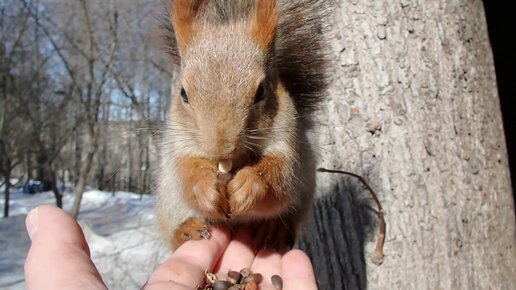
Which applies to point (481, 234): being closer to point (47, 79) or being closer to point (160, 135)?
point (160, 135)

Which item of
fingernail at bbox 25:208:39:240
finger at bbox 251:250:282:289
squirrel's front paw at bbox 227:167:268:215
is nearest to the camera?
fingernail at bbox 25:208:39:240

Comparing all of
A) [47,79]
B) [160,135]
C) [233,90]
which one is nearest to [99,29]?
[47,79]

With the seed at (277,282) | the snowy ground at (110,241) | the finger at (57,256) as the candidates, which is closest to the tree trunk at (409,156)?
the seed at (277,282)

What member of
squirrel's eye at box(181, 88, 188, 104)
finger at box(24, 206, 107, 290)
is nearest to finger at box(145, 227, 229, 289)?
finger at box(24, 206, 107, 290)

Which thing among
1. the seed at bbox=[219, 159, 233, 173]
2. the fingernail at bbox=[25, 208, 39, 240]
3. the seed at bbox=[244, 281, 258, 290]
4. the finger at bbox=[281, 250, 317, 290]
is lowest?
the seed at bbox=[244, 281, 258, 290]

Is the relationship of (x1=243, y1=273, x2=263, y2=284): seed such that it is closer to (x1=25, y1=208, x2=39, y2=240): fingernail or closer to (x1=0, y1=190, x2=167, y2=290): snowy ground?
(x1=25, y1=208, x2=39, y2=240): fingernail

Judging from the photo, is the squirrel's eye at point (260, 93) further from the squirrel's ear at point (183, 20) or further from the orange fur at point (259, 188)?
the squirrel's ear at point (183, 20)
